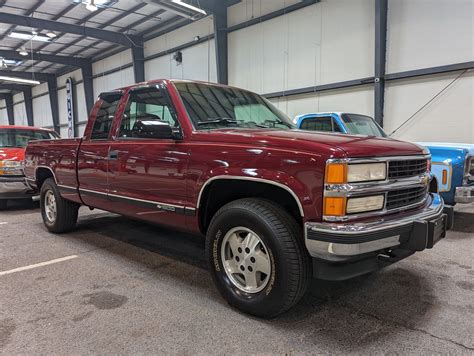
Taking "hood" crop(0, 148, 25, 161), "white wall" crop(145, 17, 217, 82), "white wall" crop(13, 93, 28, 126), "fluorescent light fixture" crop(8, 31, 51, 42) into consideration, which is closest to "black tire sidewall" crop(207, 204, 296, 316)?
"hood" crop(0, 148, 25, 161)

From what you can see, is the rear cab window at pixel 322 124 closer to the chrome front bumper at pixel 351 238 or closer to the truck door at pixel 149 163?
the truck door at pixel 149 163

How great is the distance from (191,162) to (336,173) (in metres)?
1.20

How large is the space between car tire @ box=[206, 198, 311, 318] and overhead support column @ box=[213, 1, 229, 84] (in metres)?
10.6

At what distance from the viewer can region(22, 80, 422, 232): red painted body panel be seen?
2156 millimetres

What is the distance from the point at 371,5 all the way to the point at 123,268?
8.98 meters

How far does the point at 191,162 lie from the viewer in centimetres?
277

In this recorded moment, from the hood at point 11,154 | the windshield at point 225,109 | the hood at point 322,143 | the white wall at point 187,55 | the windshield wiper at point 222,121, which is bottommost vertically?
the hood at point 11,154

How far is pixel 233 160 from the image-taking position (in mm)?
2484

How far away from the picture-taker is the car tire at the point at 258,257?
2238 mm

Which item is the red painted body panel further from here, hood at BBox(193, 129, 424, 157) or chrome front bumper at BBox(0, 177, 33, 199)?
chrome front bumper at BBox(0, 177, 33, 199)

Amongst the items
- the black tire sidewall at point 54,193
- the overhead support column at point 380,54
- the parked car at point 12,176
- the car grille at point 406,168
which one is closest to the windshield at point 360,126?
the overhead support column at point 380,54

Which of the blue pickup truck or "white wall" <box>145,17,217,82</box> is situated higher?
"white wall" <box>145,17,217,82</box>

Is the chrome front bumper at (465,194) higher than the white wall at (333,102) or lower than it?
lower

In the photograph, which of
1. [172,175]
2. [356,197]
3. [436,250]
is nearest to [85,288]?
[172,175]
